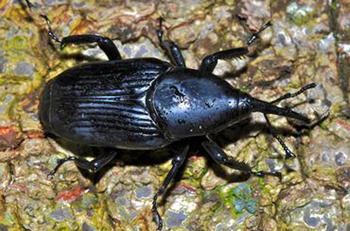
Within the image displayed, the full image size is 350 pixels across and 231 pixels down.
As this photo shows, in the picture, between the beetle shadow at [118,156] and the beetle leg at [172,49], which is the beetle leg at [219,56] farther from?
the beetle shadow at [118,156]

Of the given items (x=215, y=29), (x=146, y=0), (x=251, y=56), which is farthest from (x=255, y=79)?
(x=146, y=0)

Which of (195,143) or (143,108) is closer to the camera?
(143,108)

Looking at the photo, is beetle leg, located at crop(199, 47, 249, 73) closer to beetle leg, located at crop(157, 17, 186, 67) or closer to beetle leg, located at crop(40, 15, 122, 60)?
beetle leg, located at crop(157, 17, 186, 67)

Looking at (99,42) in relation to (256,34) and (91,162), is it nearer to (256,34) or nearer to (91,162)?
(91,162)

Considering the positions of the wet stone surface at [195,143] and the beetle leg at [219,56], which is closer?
the wet stone surface at [195,143]

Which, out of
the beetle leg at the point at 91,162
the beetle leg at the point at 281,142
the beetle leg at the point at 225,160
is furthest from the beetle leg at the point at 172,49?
the beetle leg at the point at 91,162

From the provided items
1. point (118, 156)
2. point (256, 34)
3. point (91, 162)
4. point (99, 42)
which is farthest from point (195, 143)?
point (99, 42)

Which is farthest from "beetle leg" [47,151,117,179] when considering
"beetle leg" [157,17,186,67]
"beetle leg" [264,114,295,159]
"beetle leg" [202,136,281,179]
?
"beetle leg" [264,114,295,159]

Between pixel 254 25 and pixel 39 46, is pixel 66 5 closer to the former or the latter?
pixel 39 46
